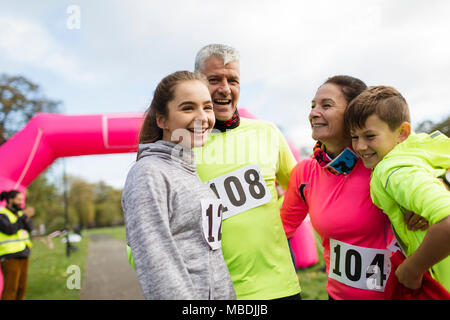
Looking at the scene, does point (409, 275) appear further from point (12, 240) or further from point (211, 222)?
point (12, 240)

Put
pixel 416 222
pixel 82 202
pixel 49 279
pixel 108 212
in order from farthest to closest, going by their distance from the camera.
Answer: pixel 108 212, pixel 82 202, pixel 49 279, pixel 416 222

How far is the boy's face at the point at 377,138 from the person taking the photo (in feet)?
4.62

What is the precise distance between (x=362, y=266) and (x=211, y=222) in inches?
32.1

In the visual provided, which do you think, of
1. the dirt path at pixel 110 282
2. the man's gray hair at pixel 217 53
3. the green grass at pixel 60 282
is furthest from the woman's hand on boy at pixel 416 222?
the dirt path at pixel 110 282

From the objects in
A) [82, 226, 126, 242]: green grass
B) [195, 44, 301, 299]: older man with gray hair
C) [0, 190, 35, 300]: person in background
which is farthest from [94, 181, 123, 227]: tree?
[195, 44, 301, 299]: older man with gray hair

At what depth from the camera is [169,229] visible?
1.05 metres

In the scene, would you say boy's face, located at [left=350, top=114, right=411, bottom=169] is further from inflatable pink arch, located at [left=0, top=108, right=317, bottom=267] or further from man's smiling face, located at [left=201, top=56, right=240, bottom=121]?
inflatable pink arch, located at [left=0, top=108, right=317, bottom=267]

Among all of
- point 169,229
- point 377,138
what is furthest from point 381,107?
point 169,229

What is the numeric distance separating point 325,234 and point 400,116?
0.68 meters

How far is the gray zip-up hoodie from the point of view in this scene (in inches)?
39.8

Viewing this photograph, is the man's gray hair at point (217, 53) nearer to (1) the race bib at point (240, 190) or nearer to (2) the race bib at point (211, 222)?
(1) the race bib at point (240, 190)
